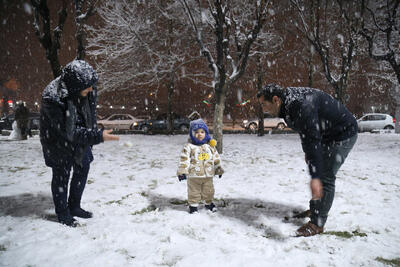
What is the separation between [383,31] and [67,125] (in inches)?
421

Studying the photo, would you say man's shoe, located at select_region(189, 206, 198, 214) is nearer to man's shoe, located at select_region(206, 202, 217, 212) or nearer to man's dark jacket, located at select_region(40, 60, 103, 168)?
man's shoe, located at select_region(206, 202, 217, 212)

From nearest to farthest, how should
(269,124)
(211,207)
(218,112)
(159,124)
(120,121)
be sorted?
(211,207), (218,112), (159,124), (120,121), (269,124)

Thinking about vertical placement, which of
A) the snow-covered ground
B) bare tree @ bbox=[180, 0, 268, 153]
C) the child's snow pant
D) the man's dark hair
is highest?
bare tree @ bbox=[180, 0, 268, 153]

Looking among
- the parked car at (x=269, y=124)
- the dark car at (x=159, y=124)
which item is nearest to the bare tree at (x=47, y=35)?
the dark car at (x=159, y=124)

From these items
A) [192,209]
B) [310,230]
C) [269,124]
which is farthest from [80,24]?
Answer: [269,124]

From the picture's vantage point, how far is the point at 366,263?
2.38m

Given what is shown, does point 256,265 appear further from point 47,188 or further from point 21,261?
point 47,188

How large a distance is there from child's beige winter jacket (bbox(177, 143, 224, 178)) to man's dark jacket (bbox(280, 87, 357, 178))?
125 centimetres

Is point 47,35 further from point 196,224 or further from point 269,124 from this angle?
point 269,124

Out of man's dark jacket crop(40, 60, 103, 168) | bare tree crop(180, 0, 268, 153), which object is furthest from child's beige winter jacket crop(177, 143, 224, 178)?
bare tree crop(180, 0, 268, 153)

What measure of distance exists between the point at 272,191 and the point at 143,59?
1055 cm

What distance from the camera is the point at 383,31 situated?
920 centimetres

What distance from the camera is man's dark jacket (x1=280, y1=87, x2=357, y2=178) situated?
2570 millimetres

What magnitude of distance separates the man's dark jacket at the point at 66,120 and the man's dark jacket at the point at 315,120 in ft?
6.76
